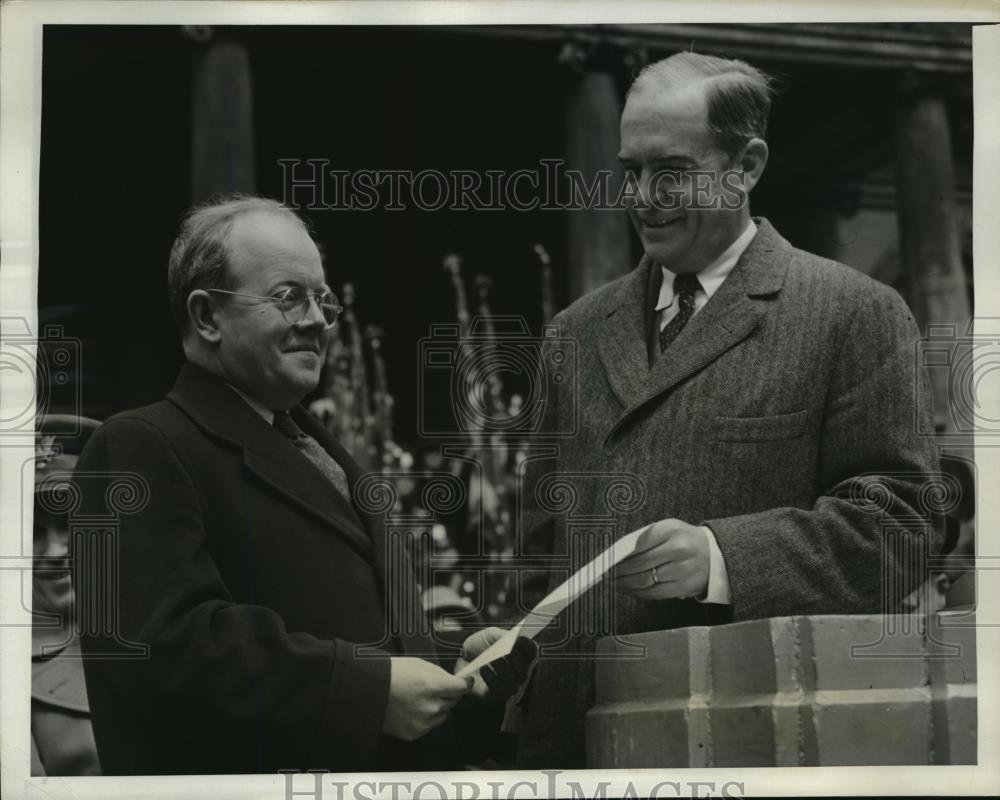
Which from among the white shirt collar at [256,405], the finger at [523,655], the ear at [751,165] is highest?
the ear at [751,165]

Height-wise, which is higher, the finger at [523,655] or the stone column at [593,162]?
the stone column at [593,162]

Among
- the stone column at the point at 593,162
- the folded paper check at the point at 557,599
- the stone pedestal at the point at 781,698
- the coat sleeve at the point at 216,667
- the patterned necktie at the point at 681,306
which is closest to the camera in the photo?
the stone pedestal at the point at 781,698

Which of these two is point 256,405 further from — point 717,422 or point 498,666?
point 717,422

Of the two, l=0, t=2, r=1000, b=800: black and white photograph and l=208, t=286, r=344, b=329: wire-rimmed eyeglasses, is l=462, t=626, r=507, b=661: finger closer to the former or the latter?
l=0, t=2, r=1000, b=800: black and white photograph

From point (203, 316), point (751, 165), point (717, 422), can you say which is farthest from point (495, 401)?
point (751, 165)

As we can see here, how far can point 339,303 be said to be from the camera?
4820 millimetres

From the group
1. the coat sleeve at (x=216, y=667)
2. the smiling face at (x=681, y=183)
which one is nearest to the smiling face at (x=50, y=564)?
the coat sleeve at (x=216, y=667)

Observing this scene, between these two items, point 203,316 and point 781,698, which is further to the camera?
point 203,316

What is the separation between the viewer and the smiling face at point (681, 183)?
4.79 m

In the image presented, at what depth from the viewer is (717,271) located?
476 centimetres

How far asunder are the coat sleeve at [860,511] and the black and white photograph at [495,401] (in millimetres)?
12

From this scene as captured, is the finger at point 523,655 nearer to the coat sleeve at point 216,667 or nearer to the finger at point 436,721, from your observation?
the finger at point 436,721

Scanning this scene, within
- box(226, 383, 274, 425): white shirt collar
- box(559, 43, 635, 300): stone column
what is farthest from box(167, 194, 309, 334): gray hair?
box(559, 43, 635, 300): stone column

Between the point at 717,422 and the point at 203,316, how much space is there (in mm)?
1574
